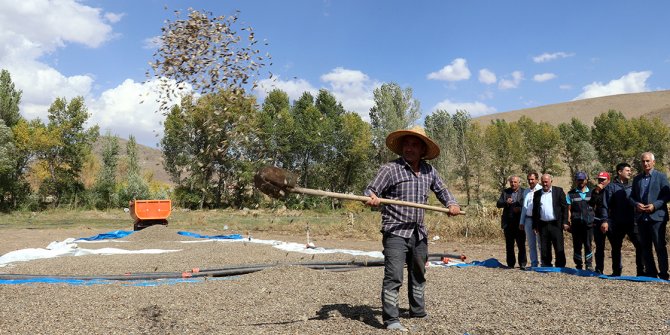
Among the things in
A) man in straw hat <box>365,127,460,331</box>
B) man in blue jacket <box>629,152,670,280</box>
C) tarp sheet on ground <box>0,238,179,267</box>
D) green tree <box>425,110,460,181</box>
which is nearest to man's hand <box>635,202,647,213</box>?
man in blue jacket <box>629,152,670,280</box>

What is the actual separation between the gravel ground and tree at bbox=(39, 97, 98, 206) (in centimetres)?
3279

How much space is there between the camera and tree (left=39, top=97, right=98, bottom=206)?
37.0 metres

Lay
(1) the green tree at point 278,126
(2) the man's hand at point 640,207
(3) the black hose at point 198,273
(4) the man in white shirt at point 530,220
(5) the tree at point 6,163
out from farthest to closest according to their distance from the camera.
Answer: (1) the green tree at point 278,126, (5) the tree at point 6,163, (4) the man in white shirt at point 530,220, (3) the black hose at point 198,273, (2) the man's hand at point 640,207

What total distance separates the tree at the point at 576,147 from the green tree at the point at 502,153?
609 cm

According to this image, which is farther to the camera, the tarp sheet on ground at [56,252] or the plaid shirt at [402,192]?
the tarp sheet on ground at [56,252]

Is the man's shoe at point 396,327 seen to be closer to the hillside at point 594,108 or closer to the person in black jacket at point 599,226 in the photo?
the person in black jacket at point 599,226

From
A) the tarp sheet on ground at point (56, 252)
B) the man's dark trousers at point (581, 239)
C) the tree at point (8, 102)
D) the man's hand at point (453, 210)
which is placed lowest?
the tarp sheet on ground at point (56, 252)

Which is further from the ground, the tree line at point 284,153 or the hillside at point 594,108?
the hillside at point 594,108

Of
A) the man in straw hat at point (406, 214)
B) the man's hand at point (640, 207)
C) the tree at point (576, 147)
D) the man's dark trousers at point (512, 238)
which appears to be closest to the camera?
the man in straw hat at point (406, 214)

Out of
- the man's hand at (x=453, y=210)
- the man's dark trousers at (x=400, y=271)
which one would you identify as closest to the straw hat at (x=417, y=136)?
the man's hand at (x=453, y=210)

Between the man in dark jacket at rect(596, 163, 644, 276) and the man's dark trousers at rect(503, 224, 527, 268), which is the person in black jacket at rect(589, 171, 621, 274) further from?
the man's dark trousers at rect(503, 224, 527, 268)

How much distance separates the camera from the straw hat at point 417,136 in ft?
14.5

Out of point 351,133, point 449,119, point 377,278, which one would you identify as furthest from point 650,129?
point 377,278

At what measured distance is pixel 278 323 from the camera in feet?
14.4
